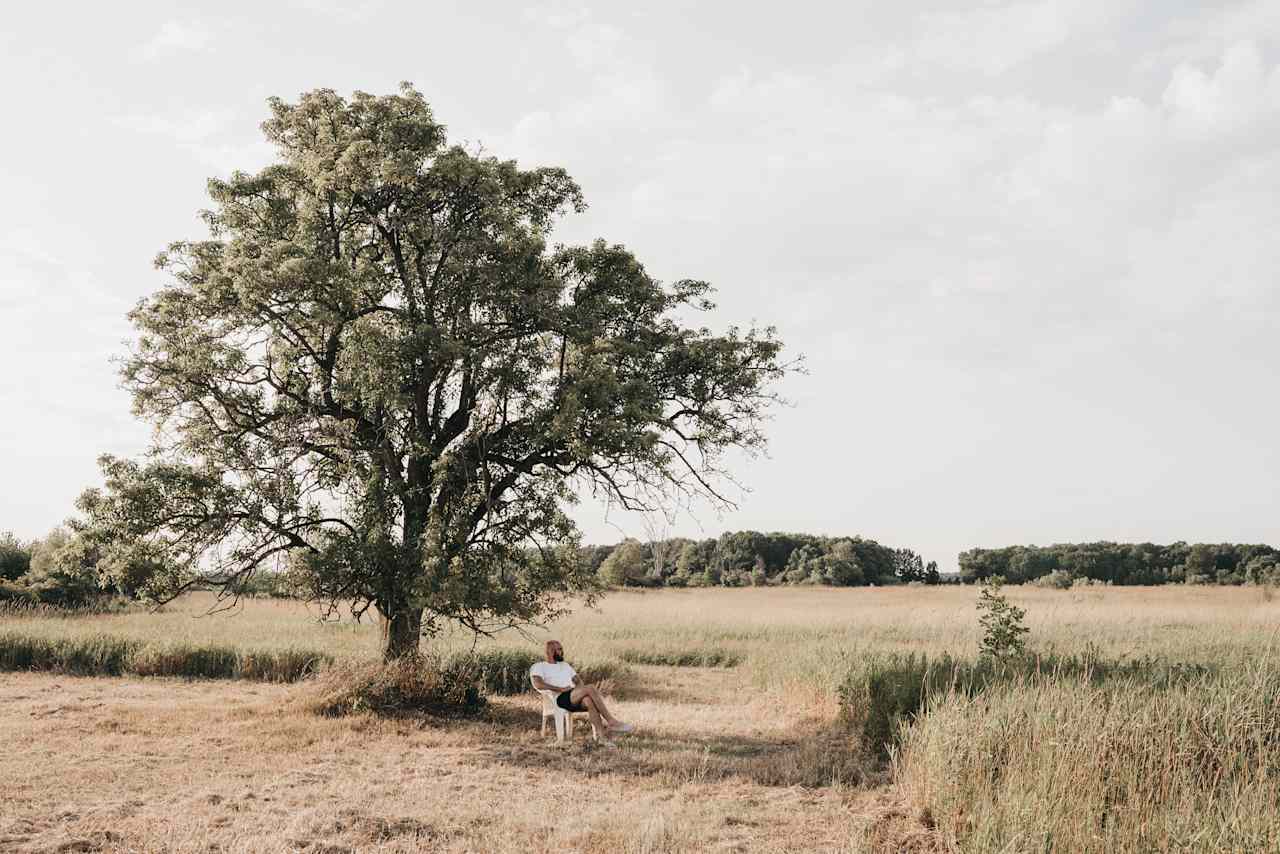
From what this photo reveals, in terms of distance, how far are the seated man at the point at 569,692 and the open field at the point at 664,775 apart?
40 cm

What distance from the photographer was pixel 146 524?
528 inches

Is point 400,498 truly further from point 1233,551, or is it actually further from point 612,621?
point 1233,551

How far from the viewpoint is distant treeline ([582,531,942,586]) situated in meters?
73.1

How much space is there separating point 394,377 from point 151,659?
35.8 ft

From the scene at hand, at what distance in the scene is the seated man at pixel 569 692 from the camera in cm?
1244

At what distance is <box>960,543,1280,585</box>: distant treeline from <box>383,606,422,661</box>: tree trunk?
6487 centimetres

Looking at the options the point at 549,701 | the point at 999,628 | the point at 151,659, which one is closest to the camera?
the point at 549,701

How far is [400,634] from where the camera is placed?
1465cm

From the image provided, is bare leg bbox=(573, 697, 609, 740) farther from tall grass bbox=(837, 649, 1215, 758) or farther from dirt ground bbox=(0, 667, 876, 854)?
tall grass bbox=(837, 649, 1215, 758)

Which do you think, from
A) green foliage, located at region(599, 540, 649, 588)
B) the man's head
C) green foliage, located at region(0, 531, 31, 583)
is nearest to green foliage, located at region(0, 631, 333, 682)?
the man's head

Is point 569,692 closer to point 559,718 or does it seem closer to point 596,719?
point 559,718

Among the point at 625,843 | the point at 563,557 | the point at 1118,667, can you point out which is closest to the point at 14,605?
the point at 563,557

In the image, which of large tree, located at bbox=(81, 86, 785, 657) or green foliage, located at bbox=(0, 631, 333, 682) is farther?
green foliage, located at bbox=(0, 631, 333, 682)

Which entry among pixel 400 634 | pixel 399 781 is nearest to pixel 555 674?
pixel 399 781
